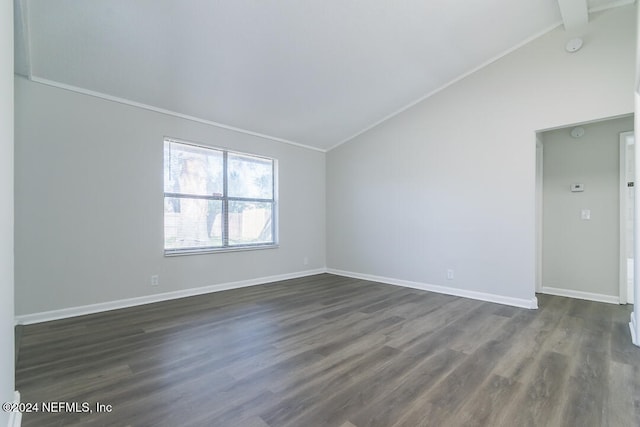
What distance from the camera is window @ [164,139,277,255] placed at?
161 inches

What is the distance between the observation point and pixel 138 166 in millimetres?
3701

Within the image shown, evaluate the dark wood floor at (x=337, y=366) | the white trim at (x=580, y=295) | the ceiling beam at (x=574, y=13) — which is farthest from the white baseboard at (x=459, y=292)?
the ceiling beam at (x=574, y=13)

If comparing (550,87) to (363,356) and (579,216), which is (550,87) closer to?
(579,216)

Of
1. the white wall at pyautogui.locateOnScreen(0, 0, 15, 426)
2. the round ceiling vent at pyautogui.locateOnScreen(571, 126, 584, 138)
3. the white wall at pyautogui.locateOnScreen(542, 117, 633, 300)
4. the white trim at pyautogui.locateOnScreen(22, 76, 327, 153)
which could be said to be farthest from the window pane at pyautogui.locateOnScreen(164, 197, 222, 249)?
the round ceiling vent at pyautogui.locateOnScreen(571, 126, 584, 138)

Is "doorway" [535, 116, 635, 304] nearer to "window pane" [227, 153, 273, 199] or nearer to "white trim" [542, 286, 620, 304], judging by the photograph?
"white trim" [542, 286, 620, 304]

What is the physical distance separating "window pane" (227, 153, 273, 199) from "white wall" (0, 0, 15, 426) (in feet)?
11.1

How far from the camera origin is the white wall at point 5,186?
3.72 feet

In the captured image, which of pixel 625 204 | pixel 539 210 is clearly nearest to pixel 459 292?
pixel 539 210

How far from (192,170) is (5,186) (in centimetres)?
314

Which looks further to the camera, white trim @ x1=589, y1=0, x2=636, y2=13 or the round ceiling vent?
the round ceiling vent

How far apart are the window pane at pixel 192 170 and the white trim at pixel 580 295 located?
195 inches

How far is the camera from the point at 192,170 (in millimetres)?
4270

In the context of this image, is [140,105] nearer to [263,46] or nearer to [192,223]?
Result: [192,223]

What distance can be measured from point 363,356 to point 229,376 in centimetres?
100
